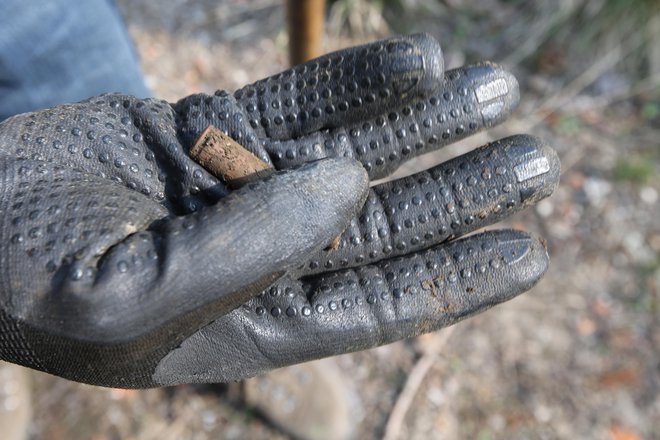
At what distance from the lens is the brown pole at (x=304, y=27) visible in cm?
253

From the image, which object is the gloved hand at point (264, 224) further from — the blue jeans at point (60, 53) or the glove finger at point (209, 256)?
the blue jeans at point (60, 53)

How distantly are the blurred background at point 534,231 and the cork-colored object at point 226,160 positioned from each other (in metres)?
1.83

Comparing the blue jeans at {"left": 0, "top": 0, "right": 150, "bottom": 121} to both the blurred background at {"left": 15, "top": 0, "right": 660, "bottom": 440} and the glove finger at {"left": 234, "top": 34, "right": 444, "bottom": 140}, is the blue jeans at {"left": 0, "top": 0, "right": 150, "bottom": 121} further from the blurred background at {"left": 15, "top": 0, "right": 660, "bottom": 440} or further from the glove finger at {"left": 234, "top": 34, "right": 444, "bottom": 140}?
the blurred background at {"left": 15, "top": 0, "right": 660, "bottom": 440}

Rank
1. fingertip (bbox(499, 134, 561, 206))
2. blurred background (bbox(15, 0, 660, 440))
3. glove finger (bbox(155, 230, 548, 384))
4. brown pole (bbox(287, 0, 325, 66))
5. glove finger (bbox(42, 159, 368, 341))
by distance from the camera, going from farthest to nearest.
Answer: blurred background (bbox(15, 0, 660, 440)), brown pole (bbox(287, 0, 325, 66)), fingertip (bbox(499, 134, 561, 206)), glove finger (bbox(155, 230, 548, 384)), glove finger (bbox(42, 159, 368, 341))

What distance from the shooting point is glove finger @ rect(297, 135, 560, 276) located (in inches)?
66.8

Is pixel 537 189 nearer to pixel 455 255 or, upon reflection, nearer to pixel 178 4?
pixel 455 255

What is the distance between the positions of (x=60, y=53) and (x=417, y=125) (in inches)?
58.6

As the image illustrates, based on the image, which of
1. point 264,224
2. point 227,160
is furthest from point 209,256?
point 227,160

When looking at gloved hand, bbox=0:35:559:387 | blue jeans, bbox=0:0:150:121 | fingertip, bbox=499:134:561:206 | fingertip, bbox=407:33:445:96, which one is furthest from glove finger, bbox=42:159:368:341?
blue jeans, bbox=0:0:150:121

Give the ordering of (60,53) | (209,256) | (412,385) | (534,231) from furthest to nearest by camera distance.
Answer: (534,231) → (412,385) → (60,53) → (209,256)

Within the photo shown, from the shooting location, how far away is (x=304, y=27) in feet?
8.61

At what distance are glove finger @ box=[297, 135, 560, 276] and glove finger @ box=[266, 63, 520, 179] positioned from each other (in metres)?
0.10

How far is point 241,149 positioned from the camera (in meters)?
1.62

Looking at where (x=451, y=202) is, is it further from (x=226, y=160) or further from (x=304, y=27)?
(x=304, y=27)
